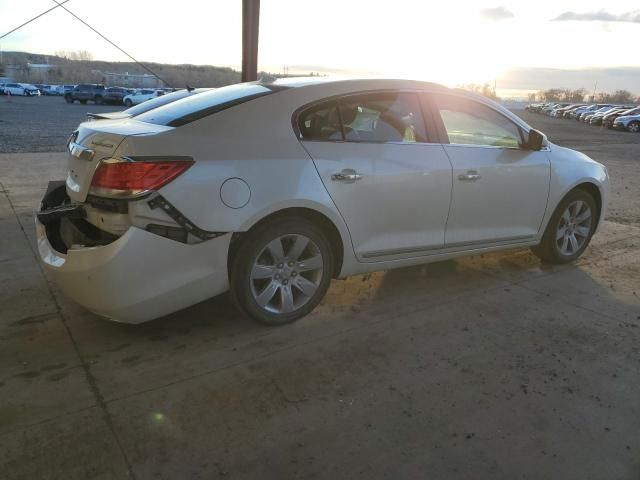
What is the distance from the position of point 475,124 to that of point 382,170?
113 centimetres

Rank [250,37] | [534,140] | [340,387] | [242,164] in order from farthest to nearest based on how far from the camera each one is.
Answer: [250,37], [534,140], [242,164], [340,387]

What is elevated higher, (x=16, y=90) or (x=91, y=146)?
(x=91, y=146)

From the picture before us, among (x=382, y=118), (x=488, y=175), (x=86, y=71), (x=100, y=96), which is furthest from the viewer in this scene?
(x=86, y=71)

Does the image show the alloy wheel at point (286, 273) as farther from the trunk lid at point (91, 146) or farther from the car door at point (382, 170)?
the trunk lid at point (91, 146)

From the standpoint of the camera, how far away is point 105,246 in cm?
304

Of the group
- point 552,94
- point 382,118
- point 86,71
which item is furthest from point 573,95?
point 382,118

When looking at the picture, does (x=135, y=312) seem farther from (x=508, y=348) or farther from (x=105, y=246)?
(x=508, y=348)

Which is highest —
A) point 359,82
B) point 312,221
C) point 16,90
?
point 359,82

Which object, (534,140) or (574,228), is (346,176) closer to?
(534,140)

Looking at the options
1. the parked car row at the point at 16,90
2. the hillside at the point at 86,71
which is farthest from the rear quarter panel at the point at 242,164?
the hillside at the point at 86,71

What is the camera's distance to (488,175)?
167 inches

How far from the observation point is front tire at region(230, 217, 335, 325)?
3.38m

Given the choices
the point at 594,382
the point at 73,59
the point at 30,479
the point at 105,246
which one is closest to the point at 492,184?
the point at 594,382

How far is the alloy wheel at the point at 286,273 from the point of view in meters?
3.48
